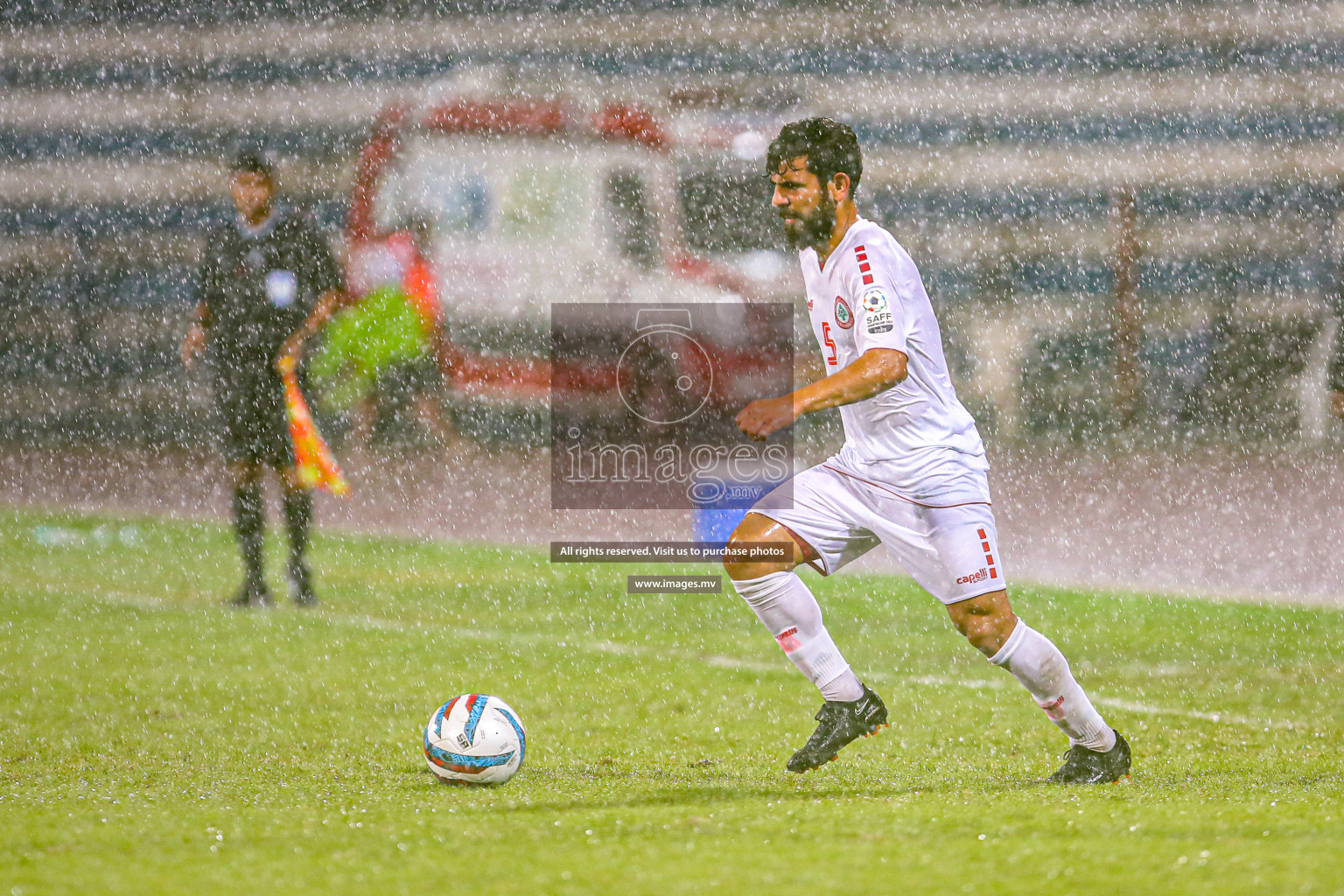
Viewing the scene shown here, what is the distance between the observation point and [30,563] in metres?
9.28

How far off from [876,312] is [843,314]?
18cm

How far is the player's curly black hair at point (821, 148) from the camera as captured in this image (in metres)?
4.56

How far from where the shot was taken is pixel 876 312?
14.6 feet

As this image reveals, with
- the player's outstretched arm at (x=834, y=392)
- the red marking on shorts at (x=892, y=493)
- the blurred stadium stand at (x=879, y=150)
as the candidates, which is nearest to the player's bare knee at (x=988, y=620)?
the red marking on shorts at (x=892, y=493)

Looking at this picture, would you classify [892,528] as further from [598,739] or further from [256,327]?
[256,327]

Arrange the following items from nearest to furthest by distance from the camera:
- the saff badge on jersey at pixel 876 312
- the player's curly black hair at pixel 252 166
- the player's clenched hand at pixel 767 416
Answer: the player's clenched hand at pixel 767 416
the saff badge on jersey at pixel 876 312
the player's curly black hair at pixel 252 166

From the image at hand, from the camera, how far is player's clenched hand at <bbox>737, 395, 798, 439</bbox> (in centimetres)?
420

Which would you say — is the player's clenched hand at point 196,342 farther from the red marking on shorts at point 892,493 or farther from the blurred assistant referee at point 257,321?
the red marking on shorts at point 892,493

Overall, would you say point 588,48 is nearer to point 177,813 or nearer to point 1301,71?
point 1301,71

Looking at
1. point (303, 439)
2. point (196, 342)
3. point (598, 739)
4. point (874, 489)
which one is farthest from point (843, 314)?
point (196, 342)

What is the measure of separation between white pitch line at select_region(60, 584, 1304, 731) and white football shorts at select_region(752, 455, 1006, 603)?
1.74 meters

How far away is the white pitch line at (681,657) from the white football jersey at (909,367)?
1765 mm

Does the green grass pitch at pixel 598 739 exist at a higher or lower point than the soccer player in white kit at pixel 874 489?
lower

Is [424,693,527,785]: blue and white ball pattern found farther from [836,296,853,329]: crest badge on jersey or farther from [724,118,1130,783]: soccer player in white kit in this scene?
[836,296,853,329]: crest badge on jersey
